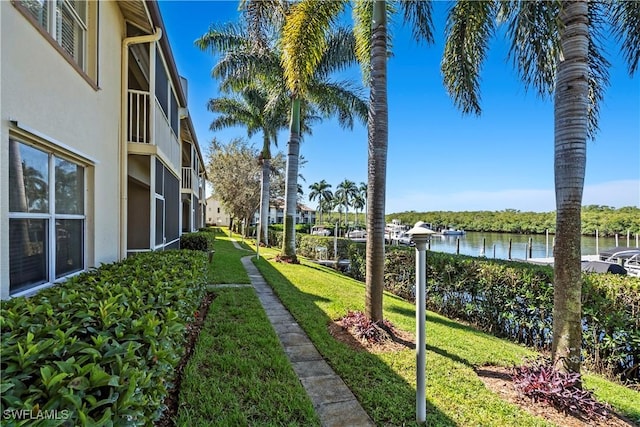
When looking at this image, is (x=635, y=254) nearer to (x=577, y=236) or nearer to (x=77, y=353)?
(x=577, y=236)

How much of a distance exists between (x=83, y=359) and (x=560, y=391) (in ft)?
16.4

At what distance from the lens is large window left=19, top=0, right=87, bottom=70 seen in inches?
145

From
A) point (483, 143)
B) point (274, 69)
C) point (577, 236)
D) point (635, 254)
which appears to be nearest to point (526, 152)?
point (483, 143)

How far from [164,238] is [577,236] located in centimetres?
880

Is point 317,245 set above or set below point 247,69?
below

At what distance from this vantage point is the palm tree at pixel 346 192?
263 feet

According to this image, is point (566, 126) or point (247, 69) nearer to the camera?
point (566, 126)

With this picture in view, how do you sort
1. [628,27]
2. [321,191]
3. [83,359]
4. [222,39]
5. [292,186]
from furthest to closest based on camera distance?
[321,191] < [222,39] < [292,186] < [628,27] < [83,359]

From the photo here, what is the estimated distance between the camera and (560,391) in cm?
387

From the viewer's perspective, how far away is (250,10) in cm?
970

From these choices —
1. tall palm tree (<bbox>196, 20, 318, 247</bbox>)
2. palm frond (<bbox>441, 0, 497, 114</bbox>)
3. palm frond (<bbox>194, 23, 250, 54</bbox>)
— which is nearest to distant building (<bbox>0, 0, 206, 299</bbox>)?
palm frond (<bbox>441, 0, 497, 114</bbox>)

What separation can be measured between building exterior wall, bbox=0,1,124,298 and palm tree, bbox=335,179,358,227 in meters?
74.4

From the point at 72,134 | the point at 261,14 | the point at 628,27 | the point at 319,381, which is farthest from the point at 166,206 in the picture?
the point at 628,27

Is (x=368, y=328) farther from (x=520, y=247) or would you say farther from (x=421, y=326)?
(x=520, y=247)
